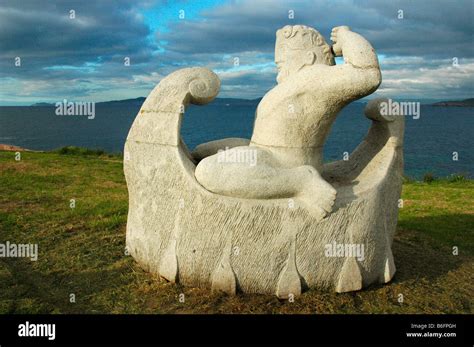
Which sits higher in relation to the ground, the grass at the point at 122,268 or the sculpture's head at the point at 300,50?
the sculpture's head at the point at 300,50

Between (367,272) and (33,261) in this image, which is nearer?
(367,272)

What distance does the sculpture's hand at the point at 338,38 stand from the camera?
4.80 m

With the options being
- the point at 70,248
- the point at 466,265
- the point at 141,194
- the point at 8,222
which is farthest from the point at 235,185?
the point at 8,222

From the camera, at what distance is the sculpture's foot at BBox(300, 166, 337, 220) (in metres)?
4.41

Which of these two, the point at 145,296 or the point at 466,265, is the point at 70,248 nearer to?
the point at 145,296

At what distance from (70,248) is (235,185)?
2753mm

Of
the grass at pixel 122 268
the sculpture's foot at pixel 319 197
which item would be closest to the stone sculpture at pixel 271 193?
the sculpture's foot at pixel 319 197

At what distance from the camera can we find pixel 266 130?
4.80 m

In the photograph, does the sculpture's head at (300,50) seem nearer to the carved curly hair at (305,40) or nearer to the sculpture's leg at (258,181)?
the carved curly hair at (305,40)

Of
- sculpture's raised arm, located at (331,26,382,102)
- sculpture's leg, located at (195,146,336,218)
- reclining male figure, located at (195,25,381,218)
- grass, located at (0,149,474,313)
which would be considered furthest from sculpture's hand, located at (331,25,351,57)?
grass, located at (0,149,474,313)

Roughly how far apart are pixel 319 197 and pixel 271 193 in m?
0.46

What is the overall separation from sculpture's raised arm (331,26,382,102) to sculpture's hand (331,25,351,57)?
9.8 inches

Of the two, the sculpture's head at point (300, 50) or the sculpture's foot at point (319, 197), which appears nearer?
the sculpture's foot at point (319, 197)

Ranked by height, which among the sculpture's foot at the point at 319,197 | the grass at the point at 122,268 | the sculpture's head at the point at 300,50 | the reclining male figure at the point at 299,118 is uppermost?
the sculpture's head at the point at 300,50
